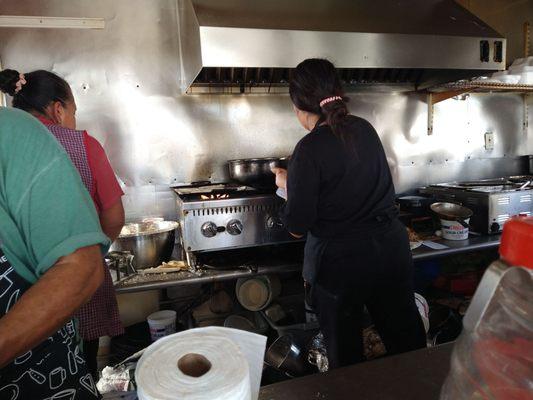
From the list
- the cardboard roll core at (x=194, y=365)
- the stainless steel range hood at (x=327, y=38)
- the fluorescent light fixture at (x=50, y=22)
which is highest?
the fluorescent light fixture at (x=50, y=22)

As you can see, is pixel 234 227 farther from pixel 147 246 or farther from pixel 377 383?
pixel 377 383

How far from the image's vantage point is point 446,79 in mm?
2496

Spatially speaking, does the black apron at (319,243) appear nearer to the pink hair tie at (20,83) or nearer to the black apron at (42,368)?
the black apron at (42,368)

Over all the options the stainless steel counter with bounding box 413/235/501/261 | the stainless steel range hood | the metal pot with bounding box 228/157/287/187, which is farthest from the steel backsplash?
the stainless steel counter with bounding box 413/235/501/261

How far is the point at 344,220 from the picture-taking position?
141cm

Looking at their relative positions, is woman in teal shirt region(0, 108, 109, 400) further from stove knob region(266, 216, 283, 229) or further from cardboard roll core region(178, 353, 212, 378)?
stove knob region(266, 216, 283, 229)

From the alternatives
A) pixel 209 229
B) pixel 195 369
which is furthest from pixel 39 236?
pixel 209 229

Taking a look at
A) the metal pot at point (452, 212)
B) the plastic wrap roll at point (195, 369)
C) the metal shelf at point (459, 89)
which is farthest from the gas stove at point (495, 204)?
the plastic wrap roll at point (195, 369)

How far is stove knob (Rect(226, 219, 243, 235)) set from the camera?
1.82 meters

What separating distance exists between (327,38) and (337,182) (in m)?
0.88

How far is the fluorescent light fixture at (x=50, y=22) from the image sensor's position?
6.87ft

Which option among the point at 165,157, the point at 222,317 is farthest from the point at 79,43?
the point at 222,317

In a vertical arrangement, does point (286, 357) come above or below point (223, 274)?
below

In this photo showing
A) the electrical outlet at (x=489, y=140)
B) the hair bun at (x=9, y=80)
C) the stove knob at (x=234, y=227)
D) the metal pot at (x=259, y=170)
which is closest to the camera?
the hair bun at (x=9, y=80)
